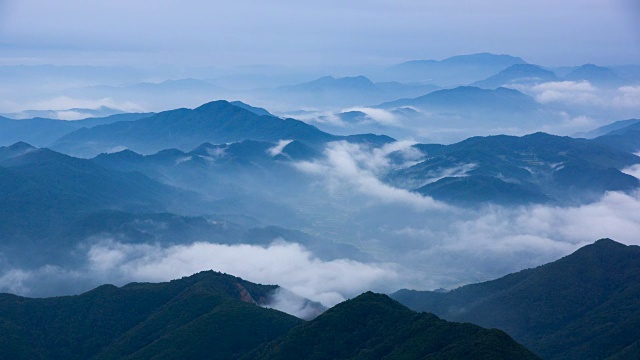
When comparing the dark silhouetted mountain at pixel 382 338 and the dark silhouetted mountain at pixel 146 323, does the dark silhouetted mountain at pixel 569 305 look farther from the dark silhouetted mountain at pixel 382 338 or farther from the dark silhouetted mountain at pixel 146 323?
the dark silhouetted mountain at pixel 146 323

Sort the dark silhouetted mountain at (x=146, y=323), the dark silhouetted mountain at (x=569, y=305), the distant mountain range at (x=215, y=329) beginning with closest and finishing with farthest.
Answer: the distant mountain range at (x=215, y=329)
the dark silhouetted mountain at (x=146, y=323)
the dark silhouetted mountain at (x=569, y=305)

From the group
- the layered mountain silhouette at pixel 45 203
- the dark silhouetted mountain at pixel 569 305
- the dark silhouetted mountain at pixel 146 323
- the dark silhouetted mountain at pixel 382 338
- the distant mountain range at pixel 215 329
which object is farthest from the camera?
the layered mountain silhouette at pixel 45 203

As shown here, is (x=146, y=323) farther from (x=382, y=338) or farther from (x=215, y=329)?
(x=382, y=338)

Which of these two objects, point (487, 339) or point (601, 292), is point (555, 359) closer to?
point (601, 292)

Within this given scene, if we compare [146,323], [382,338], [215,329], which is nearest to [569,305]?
[382,338]

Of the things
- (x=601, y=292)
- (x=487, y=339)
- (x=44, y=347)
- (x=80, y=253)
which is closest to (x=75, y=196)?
(x=80, y=253)

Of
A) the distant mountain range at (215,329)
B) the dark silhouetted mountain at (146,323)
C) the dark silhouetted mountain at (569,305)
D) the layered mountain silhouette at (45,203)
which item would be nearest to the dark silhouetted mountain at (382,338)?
the distant mountain range at (215,329)
